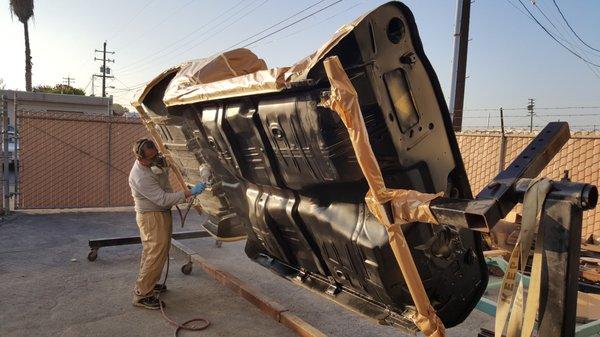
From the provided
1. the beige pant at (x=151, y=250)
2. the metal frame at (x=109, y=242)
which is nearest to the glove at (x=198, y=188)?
the beige pant at (x=151, y=250)

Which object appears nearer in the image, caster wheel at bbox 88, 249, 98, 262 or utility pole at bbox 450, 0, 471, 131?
caster wheel at bbox 88, 249, 98, 262

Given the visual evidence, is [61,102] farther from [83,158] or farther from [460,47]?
[460,47]

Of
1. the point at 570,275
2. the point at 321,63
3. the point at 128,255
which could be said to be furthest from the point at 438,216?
the point at 128,255

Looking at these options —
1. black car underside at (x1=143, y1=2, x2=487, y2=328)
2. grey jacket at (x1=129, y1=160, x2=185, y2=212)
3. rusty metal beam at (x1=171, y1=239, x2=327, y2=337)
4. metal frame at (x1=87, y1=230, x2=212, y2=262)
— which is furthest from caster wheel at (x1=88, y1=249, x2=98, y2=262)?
black car underside at (x1=143, y1=2, x2=487, y2=328)

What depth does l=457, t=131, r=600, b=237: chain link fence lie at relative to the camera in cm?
764

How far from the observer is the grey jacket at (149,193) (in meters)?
4.88

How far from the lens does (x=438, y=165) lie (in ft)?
8.84

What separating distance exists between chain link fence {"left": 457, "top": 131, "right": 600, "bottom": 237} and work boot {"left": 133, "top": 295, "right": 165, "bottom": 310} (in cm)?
646

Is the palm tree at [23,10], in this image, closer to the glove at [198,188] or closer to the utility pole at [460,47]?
the utility pole at [460,47]

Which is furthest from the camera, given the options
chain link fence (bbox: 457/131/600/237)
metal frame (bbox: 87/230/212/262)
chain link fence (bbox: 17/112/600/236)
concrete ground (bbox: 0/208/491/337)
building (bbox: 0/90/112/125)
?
building (bbox: 0/90/112/125)

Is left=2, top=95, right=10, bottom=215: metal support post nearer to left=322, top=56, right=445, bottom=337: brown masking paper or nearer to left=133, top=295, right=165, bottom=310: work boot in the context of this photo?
left=133, top=295, right=165, bottom=310: work boot

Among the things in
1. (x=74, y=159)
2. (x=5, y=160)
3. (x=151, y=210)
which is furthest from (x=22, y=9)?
(x=151, y=210)

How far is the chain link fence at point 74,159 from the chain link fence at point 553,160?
7.86m

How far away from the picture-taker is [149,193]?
4.88 metres
